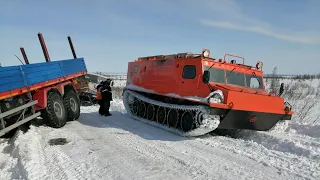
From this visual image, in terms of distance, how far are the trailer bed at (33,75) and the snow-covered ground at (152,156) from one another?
3.78ft

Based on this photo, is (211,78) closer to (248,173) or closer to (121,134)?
(121,134)

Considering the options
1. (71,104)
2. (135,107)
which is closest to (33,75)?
(71,104)

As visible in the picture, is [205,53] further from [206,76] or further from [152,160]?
[152,160]

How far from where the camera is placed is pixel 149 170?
5125mm

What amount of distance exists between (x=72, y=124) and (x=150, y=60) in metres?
3.37

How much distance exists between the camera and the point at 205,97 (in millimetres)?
7871

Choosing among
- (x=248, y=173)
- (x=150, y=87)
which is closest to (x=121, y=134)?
(x=150, y=87)

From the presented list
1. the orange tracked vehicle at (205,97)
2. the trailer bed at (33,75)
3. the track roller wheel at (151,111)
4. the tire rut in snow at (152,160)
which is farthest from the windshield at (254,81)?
the trailer bed at (33,75)

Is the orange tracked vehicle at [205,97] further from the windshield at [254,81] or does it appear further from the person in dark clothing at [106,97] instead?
the person in dark clothing at [106,97]

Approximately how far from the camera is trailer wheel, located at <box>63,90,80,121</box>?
10.4 m

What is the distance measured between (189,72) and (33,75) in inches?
164

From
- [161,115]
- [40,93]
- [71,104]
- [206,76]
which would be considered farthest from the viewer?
[71,104]

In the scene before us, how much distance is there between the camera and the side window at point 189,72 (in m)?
8.47

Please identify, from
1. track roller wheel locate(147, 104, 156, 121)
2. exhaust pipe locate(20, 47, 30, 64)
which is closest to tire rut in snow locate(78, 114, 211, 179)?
track roller wheel locate(147, 104, 156, 121)
